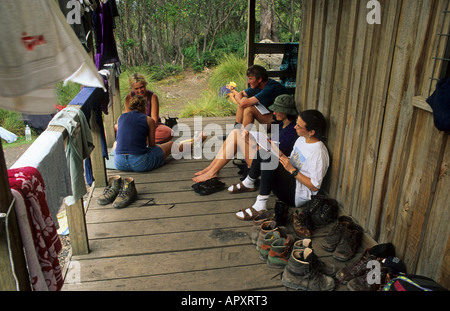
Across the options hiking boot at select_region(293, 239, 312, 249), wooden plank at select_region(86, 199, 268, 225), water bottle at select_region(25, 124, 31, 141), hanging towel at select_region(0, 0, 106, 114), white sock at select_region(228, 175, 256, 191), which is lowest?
water bottle at select_region(25, 124, 31, 141)

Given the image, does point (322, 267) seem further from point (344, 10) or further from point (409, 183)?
point (344, 10)

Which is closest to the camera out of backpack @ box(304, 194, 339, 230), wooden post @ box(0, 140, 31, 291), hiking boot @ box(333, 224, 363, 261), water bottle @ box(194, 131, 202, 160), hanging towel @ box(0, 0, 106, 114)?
hanging towel @ box(0, 0, 106, 114)

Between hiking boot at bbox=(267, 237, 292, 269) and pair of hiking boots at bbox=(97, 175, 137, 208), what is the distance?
1.58 m

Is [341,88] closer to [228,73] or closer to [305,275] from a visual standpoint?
[305,275]

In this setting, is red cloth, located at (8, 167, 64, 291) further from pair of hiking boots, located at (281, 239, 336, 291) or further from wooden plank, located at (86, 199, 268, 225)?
wooden plank, located at (86, 199, 268, 225)

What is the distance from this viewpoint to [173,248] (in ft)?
9.81

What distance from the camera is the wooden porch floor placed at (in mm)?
2613

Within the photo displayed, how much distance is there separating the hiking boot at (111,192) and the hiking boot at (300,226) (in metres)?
1.75

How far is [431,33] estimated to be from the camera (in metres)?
2.15

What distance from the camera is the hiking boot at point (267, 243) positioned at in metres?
2.83

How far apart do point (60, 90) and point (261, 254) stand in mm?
6242

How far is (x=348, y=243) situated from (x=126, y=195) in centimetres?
206
